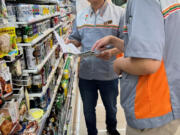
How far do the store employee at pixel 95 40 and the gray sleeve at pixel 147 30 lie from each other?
904mm

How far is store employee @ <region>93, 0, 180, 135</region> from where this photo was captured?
2.55 feet

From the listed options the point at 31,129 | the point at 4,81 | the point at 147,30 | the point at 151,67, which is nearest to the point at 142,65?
the point at 151,67

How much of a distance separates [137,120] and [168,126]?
173mm

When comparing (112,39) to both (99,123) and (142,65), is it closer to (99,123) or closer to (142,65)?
(142,65)

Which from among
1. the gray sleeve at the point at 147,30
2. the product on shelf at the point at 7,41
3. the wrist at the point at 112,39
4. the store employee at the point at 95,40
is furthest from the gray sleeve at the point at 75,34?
the gray sleeve at the point at 147,30

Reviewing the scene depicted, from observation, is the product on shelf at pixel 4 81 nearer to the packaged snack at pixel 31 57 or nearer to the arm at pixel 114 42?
the packaged snack at pixel 31 57

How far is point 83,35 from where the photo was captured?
201 cm

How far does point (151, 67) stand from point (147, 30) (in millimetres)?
175

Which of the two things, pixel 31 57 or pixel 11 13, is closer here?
pixel 11 13

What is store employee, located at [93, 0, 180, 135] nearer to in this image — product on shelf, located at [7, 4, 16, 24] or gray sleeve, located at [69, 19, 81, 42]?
product on shelf, located at [7, 4, 16, 24]

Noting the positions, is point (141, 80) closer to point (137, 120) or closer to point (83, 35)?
point (137, 120)

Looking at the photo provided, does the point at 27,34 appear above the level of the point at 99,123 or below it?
above

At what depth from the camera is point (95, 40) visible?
1.94 m

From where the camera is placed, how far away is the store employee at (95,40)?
192 centimetres
